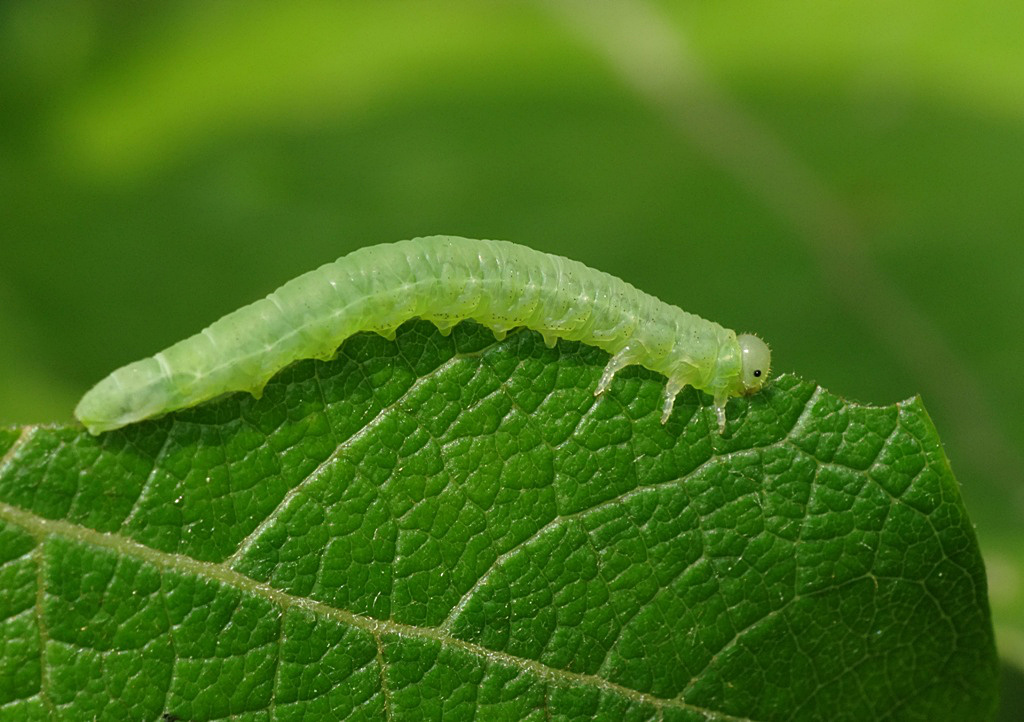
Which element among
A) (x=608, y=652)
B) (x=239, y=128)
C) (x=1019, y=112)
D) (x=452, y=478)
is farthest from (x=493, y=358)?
(x=1019, y=112)

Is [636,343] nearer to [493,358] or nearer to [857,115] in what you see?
[493,358]

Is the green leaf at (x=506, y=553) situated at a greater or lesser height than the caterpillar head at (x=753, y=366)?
lesser

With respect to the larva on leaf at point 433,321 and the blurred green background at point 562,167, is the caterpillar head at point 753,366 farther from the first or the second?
the blurred green background at point 562,167

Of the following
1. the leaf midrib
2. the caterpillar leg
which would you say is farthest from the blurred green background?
the leaf midrib

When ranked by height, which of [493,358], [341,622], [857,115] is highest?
[857,115]

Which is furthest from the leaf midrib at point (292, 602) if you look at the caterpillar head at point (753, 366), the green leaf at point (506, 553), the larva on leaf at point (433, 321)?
the caterpillar head at point (753, 366)
